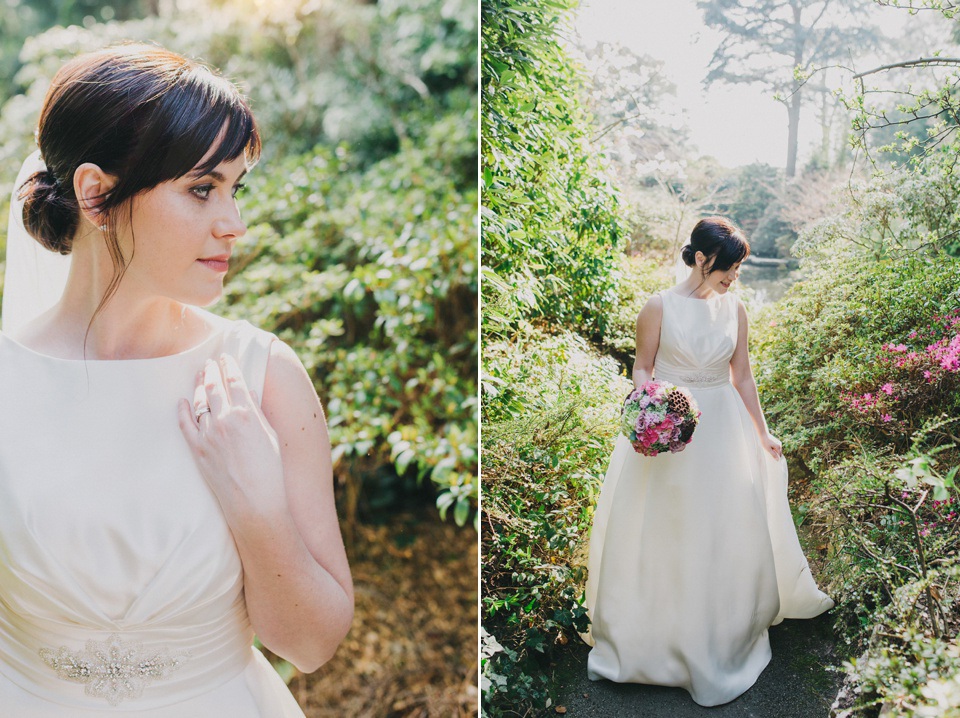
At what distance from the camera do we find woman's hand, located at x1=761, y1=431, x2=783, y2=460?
1.60 meters

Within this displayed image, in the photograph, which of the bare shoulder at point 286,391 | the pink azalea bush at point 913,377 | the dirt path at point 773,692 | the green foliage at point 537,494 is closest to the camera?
the bare shoulder at point 286,391

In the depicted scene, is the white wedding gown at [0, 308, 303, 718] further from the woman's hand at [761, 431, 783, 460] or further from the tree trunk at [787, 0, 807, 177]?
the tree trunk at [787, 0, 807, 177]

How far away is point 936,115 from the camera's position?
1.46 meters

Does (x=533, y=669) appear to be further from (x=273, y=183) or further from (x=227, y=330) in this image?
(x=273, y=183)

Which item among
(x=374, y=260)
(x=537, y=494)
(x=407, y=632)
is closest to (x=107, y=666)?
(x=537, y=494)

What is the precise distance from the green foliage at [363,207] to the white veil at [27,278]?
4.67ft

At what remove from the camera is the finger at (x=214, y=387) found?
1232 mm

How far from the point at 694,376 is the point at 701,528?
0.37 metres

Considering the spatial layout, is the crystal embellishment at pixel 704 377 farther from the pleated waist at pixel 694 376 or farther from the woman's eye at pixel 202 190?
the woman's eye at pixel 202 190

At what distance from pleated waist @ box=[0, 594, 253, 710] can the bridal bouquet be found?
0.98 meters

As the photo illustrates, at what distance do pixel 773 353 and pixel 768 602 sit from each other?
548mm

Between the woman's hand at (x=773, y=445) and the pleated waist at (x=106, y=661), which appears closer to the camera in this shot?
the pleated waist at (x=106, y=661)

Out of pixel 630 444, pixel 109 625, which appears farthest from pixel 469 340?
pixel 109 625

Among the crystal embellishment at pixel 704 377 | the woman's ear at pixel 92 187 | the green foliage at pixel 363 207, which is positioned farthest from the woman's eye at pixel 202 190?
the green foliage at pixel 363 207
